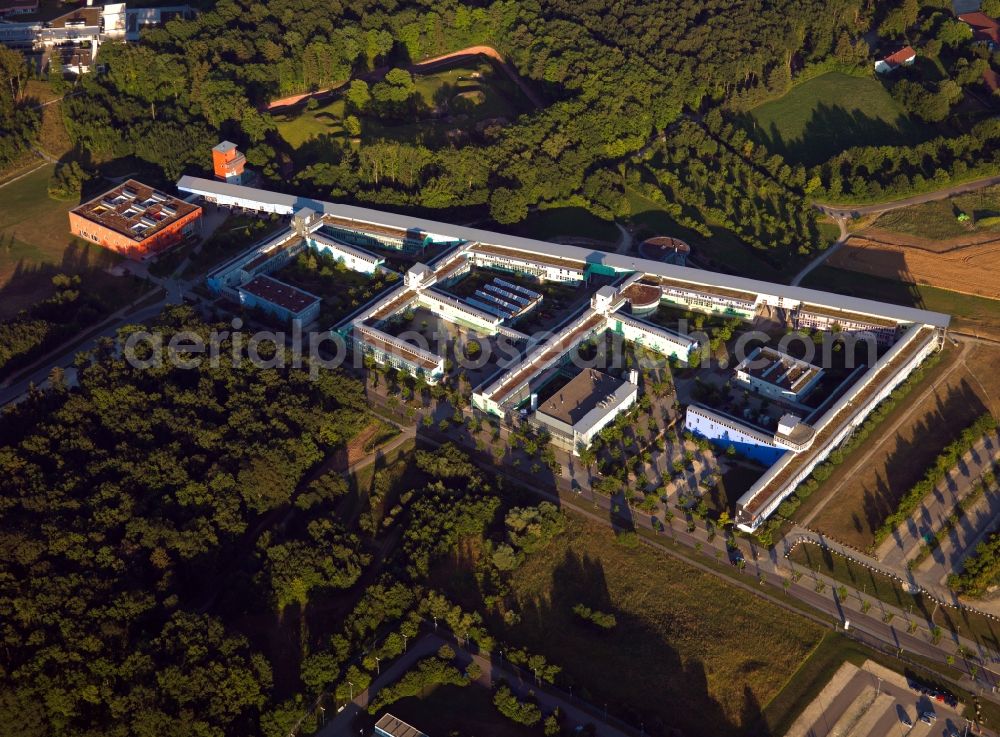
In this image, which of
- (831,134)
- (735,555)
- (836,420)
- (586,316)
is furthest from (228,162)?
(831,134)

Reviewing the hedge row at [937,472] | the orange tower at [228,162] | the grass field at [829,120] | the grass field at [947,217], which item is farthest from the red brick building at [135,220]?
the grass field at [947,217]

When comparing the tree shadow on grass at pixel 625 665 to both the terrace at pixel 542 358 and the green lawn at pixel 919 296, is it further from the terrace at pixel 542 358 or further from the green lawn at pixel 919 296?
the green lawn at pixel 919 296

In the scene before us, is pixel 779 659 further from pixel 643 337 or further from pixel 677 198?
pixel 677 198

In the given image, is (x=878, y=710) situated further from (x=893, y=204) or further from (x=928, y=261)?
(x=893, y=204)

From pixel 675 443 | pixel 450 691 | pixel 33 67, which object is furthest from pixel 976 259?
pixel 33 67

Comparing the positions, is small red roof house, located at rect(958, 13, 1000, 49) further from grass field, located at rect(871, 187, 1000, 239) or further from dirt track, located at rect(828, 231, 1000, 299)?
dirt track, located at rect(828, 231, 1000, 299)

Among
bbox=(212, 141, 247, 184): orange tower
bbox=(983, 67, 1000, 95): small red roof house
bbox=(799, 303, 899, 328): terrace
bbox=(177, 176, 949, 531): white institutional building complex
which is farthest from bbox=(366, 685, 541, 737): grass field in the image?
bbox=(983, 67, 1000, 95): small red roof house
